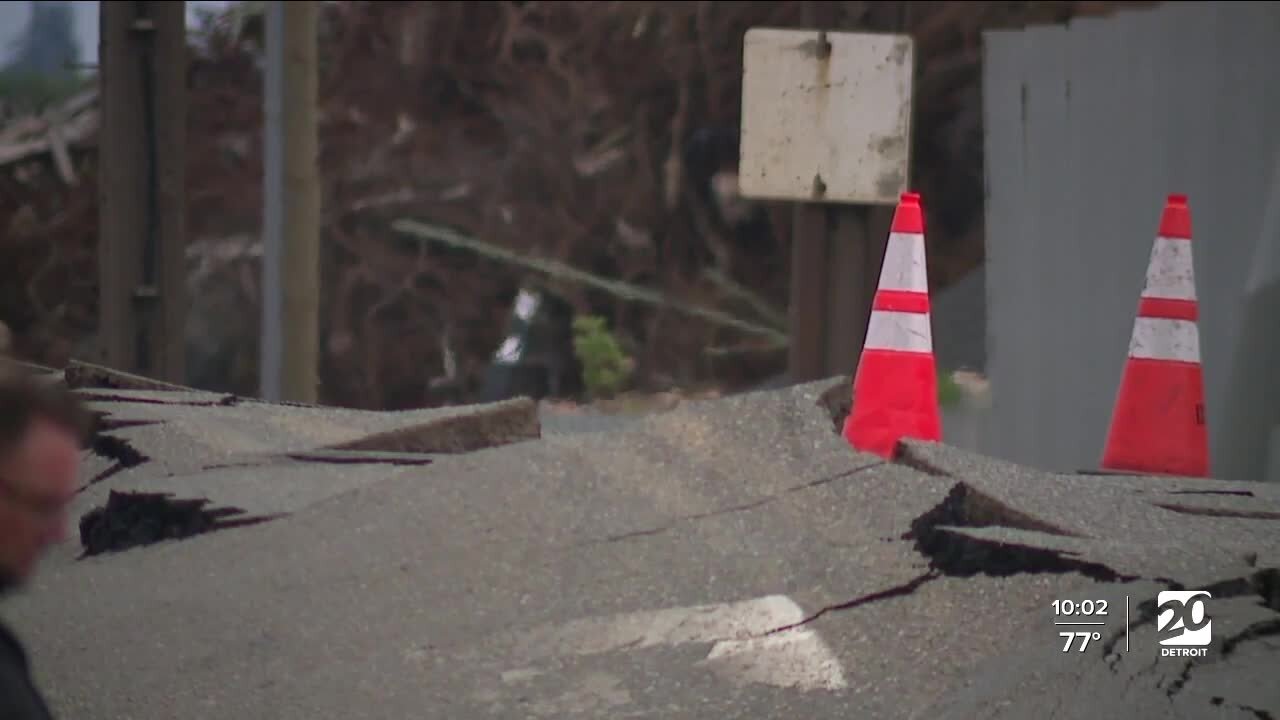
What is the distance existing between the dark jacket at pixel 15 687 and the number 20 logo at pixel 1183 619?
2.03 metres

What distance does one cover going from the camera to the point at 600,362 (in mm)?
13805

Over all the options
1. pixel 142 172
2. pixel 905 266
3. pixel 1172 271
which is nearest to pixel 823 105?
pixel 905 266

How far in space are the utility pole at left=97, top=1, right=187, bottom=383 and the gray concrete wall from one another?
3.29 meters

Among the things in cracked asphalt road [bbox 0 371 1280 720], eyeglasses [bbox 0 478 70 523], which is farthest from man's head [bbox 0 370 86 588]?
cracked asphalt road [bbox 0 371 1280 720]

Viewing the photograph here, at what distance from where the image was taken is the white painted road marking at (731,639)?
328cm

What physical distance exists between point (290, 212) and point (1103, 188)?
12.0 feet

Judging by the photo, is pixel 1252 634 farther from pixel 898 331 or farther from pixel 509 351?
pixel 509 351

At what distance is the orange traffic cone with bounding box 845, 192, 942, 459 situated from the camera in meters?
5.38

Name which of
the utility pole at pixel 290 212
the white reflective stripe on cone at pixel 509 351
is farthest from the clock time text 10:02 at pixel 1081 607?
the white reflective stripe on cone at pixel 509 351

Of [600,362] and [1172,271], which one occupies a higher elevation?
[1172,271]

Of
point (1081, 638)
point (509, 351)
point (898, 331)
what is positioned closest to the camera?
point (1081, 638)

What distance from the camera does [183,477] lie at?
446cm

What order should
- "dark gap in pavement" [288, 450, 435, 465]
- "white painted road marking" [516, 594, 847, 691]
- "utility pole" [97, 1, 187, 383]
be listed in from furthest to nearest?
"utility pole" [97, 1, 187, 383]
"dark gap in pavement" [288, 450, 435, 465]
"white painted road marking" [516, 594, 847, 691]

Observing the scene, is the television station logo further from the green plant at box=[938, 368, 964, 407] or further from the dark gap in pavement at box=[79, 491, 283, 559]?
the green plant at box=[938, 368, 964, 407]
